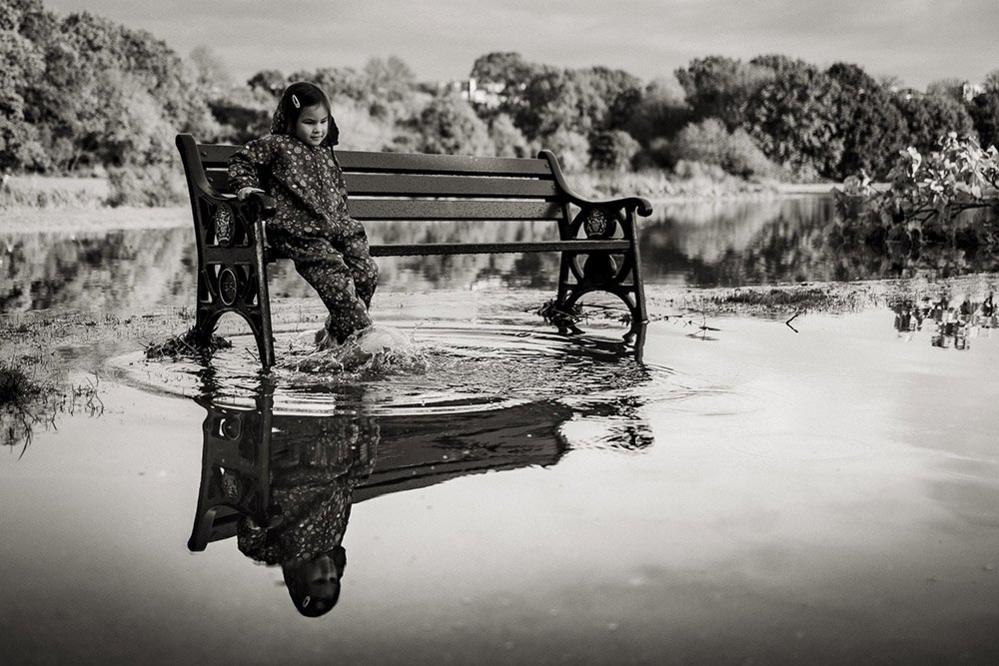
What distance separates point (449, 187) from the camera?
26.4 feet

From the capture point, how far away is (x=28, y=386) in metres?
4.95

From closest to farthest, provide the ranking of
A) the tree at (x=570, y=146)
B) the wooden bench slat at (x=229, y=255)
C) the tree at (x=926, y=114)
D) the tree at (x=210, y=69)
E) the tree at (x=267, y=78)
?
the wooden bench slat at (x=229, y=255), the tree at (x=210, y=69), the tree at (x=570, y=146), the tree at (x=926, y=114), the tree at (x=267, y=78)

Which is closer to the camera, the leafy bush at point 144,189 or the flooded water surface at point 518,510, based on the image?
the flooded water surface at point 518,510

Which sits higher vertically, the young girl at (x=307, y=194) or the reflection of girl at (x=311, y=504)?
the young girl at (x=307, y=194)

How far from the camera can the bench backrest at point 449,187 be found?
24.6ft

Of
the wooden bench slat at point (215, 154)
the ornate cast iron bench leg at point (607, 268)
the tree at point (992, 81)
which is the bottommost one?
the ornate cast iron bench leg at point (607, 268)

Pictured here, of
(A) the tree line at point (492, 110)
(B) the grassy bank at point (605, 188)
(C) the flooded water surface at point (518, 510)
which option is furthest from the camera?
(A) the tree line at point (492, 110)

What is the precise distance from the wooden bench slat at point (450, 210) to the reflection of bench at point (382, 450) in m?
2.83

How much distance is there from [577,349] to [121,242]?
11.3m

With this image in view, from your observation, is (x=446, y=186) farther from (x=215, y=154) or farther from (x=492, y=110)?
(x=492, y=110)

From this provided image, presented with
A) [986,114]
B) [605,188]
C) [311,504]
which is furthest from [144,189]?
[986,114]

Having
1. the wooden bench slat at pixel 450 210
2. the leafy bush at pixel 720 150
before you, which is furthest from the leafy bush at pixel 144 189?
the leafy bush at pixel 720 150

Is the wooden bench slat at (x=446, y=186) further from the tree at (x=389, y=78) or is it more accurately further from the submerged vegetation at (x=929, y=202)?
the tree at (x=389, y=78)

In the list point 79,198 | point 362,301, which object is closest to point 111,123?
point 79,198
